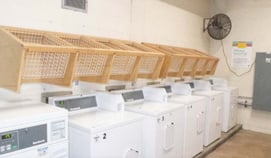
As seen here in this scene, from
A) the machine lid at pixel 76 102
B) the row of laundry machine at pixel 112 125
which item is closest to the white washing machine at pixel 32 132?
the row of laundry machine at pixel 112 125

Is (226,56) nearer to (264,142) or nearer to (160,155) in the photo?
(264,142)

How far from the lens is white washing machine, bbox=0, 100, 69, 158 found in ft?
5.41

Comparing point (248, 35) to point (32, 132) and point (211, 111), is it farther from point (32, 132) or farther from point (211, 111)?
point (32, 132)

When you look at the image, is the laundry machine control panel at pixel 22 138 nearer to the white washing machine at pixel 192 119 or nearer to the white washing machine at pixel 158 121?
the white washing machine at pixel 158 121

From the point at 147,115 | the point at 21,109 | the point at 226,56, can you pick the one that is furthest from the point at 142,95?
the point at 226,56

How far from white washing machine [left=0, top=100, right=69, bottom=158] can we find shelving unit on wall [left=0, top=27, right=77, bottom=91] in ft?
0.73

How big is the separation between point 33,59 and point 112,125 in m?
0.88

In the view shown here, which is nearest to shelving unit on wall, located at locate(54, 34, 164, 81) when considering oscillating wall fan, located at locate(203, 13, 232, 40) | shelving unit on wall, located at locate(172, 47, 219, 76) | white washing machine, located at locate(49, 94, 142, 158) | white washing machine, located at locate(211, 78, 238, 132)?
white washing machine, located at locate(49, 94, 142, 158)

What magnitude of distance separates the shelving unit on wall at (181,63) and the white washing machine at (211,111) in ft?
1.00

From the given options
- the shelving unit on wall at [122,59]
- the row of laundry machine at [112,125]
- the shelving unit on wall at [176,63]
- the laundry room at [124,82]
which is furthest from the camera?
the shelving unit on wall at [176,63]

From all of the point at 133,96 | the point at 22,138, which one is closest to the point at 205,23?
the point at 133,96

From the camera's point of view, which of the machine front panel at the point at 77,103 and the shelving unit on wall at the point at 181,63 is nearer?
the machine front panel at the point at 77,103

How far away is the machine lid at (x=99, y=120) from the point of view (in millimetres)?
2135

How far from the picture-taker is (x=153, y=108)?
299cm
